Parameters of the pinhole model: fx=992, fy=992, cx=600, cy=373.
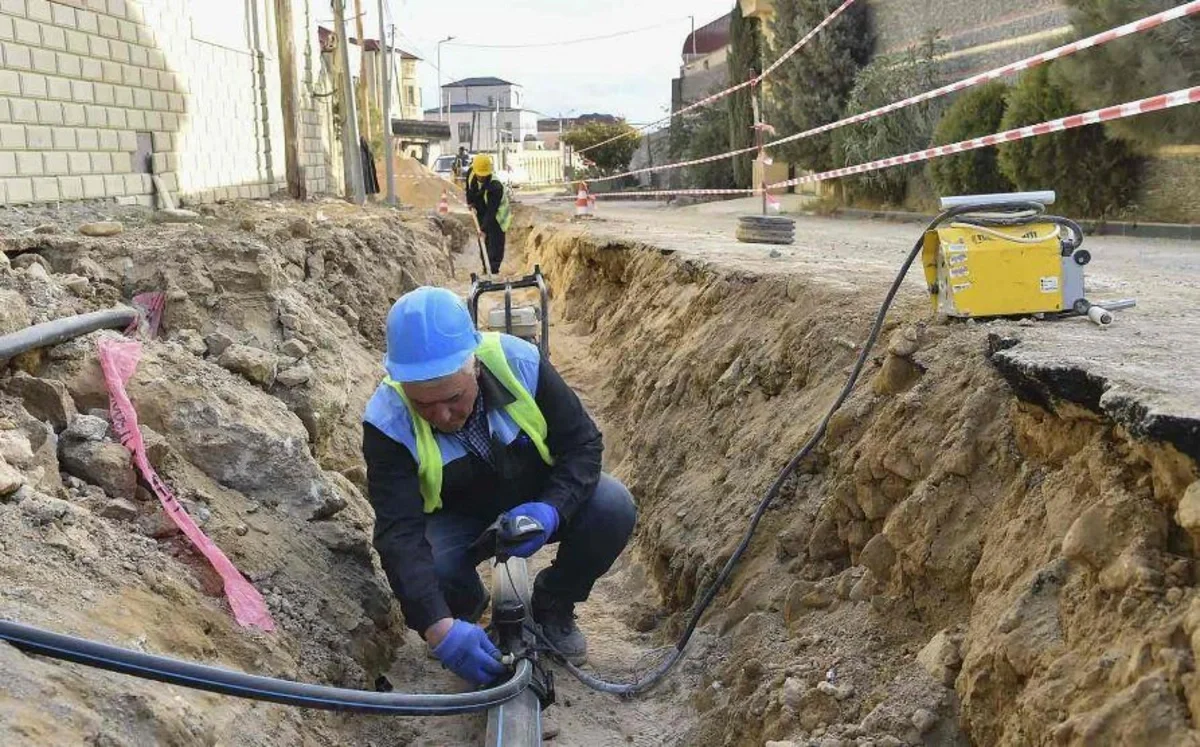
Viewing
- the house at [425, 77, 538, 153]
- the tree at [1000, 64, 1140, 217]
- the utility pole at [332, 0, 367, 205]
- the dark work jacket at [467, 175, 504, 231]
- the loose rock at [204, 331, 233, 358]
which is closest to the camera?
the loose rock at [204, 331, 233, 358]

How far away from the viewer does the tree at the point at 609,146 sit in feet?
129

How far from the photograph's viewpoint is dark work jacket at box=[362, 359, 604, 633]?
10.2ft

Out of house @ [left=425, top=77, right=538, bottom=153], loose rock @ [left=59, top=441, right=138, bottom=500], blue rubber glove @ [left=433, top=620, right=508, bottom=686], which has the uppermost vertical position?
house @ [left=425, top=77, right=538, bottom=153]

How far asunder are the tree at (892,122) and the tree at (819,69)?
7.12ft

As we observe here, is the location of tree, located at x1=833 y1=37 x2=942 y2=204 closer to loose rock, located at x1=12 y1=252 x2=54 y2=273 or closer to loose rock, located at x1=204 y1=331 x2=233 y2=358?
loose rock, located at x1=204 y1=331 x2=233 y2=358

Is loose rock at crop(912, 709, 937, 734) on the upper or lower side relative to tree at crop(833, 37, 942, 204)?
lower

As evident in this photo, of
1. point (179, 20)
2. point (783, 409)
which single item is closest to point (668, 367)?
point (783, 409)

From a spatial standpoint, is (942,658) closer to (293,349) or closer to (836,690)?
(836,690)

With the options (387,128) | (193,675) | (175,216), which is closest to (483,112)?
(387,128)

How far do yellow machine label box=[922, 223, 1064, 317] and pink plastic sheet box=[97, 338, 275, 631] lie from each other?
8.25 ft

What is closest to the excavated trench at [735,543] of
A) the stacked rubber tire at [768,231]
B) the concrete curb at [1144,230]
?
the stacked rubber tire at [768,231]

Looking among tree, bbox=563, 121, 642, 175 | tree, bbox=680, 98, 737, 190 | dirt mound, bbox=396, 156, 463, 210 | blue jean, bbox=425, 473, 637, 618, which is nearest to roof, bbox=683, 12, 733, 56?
tree, bbox=563, 121, 642, 175

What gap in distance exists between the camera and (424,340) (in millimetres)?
3027

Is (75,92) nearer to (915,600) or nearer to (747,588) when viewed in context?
(747,588)
